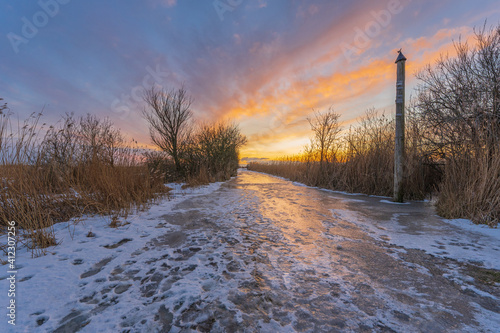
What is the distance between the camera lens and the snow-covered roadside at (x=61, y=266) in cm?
119

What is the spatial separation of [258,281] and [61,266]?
1.90 meters

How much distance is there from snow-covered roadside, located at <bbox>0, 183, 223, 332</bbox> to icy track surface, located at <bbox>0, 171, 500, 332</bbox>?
0.01 meters

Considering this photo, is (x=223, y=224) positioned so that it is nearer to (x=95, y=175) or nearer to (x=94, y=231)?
(x=94, y=231)

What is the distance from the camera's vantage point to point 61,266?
5.67 feet

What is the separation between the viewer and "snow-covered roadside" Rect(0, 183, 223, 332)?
1187 millimetres

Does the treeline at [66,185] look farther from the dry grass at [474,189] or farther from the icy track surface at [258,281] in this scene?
the dry grass at [474,189]

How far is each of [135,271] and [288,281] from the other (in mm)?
1436

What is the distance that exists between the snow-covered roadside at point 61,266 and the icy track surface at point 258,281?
1 cm

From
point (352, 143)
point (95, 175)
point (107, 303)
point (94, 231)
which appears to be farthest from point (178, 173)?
point (107, 303)

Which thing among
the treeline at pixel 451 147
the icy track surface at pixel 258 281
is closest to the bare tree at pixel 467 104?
the treeline at pixel 451 147

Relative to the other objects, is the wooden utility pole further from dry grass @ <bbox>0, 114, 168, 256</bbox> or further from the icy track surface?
dry grass @ <bbox>0, 114, 168, 256</bbox>

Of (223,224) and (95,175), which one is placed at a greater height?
(95,175)

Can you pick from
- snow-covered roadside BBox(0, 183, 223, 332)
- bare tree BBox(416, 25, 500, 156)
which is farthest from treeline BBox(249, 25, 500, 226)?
snow-covered roadside BBox(0, 183, 223, 332)

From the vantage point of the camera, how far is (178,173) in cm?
1102
